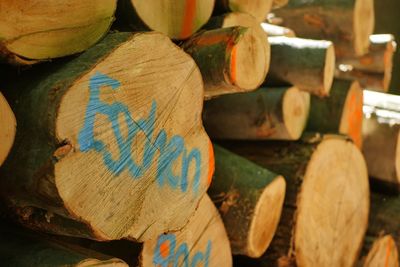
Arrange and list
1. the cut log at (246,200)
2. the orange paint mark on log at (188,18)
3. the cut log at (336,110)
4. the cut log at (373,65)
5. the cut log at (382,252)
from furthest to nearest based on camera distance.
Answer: the cut log at (373,65)
the cut log at (382,252)
the cut log at (336,110)
the cut log at (246,200)
the orange paint mark on log at (188,18)

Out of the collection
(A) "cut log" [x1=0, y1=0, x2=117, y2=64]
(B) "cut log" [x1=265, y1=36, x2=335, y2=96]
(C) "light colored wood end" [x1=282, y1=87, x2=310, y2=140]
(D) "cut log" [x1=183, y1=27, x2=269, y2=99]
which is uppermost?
(A) "cut log" [x1=0, y1=0, x2=117, y2=64]

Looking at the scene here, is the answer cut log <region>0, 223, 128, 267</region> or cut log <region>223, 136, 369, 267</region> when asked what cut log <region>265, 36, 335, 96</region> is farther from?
cut log <region>0, 223, 128, 267</region>

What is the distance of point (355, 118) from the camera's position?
2.27 metres

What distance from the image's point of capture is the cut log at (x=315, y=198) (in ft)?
5.83

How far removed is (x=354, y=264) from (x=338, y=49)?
96 centimetres

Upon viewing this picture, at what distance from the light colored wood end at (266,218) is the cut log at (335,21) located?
96 centimetres

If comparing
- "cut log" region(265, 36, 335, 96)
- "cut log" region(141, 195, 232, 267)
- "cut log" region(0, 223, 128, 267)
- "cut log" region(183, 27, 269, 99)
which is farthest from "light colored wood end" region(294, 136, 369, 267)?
"cut log" region(0, 223, 128, 267)

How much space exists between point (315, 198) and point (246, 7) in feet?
2.34

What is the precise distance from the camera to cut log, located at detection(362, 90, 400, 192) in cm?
233

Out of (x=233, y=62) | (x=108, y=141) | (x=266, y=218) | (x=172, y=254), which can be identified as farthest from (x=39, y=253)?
(x=266, y=218)

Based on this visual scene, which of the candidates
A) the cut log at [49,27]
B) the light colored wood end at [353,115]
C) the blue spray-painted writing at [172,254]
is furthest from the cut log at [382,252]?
the cut log at [49,27]

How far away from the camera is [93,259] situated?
3.38 ft

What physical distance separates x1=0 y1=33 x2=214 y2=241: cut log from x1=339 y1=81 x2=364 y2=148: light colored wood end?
42.0 inches

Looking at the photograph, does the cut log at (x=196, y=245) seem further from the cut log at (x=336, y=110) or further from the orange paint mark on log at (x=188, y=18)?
the cut log at (x=336, y=110)
